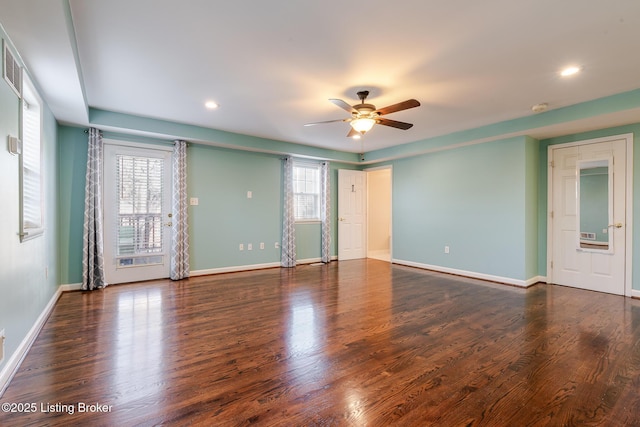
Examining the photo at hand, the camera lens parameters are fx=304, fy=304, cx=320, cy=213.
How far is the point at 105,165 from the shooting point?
456 centimetres

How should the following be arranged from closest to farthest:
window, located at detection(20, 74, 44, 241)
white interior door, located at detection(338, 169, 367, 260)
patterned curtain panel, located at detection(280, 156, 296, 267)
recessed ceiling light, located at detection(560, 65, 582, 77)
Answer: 1. window, located at detection(20, 74, 44, 241)
2. recessed ceiling light, located at detection(560, 65, 582, 77)
3. patterned curtain panel, located at detection(280, 156, 296, 267)
4. white interior door, located at detection(338, 169, 367, 260)

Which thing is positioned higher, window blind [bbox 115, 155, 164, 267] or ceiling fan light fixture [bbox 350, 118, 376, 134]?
ceiling fan light fixture [bbox 350, 118, 376, 134]

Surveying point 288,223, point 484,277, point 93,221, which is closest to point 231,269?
point 288,223

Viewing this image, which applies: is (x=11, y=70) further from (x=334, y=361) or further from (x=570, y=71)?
(x=570, y=71)

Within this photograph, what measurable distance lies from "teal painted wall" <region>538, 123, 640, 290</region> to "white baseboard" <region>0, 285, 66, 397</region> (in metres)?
6.40

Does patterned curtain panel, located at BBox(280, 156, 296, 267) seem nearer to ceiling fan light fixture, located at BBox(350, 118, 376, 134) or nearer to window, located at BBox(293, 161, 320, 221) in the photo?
window, located at BBox(293, 161, 320, 221)

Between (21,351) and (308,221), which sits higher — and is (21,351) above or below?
below

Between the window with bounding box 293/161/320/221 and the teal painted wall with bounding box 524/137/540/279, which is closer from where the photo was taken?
the teal painted wall with bounding box 524/137/540/279

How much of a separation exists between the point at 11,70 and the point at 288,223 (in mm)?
4517

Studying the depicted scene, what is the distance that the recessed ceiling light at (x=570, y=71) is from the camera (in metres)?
2.90

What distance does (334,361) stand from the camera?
2.33m

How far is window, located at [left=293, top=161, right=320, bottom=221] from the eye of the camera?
669cm

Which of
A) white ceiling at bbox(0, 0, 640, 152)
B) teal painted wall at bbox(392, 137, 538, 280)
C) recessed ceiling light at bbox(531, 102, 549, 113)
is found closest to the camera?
white ceiling at bbox(0, 0, 640, 152)

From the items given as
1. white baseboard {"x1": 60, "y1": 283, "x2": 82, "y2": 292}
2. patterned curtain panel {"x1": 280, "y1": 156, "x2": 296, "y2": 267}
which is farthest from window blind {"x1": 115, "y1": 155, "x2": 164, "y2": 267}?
patterned curtain panel {"x1": 280, "y1": 156, "x2": 296, "y2": 267}
